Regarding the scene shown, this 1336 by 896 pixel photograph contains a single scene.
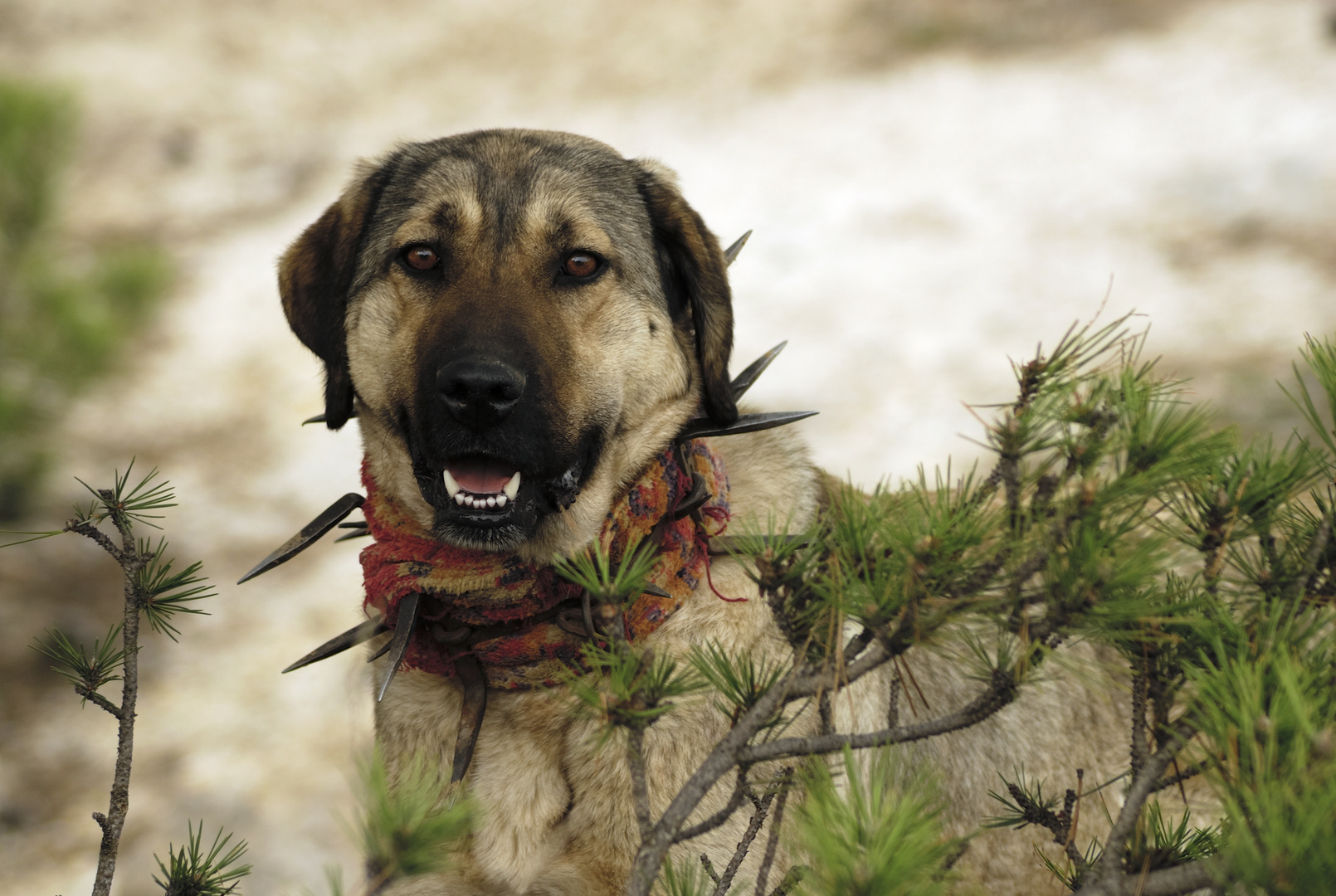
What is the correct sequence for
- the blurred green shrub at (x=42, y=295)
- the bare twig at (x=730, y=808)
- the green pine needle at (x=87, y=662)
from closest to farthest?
the bare twig at (x=730, y=808), the green pine needle at (x=87, y=662), the blurred green shrub at (x=42, y=295)

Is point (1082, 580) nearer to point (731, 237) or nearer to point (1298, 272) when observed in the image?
point (1298, 272)

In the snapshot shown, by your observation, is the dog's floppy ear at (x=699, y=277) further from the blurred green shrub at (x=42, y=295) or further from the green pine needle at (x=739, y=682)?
the blurred green shrub at (x=42, y=295)

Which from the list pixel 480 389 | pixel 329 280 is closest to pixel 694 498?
pixel 480 389

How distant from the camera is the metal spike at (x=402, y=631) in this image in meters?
2.36

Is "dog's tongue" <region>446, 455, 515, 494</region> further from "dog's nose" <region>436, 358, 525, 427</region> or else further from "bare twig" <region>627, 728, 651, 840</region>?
"bare twig" <region>627, 728, 651, 840</region>

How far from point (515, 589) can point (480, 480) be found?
314 mm

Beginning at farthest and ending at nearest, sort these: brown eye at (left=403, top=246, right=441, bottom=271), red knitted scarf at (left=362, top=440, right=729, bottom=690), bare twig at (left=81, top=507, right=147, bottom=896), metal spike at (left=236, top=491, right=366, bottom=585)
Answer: brown eye at (left=403, top=246, right=441, bottom=271) → red knitted scarf at (left=362, top=440, right=729, bottom=690) → metal spike at (left=236, top=491, right=366, bottom=585) → bare twig at (left=81, top=507, right=147, bottom=896)

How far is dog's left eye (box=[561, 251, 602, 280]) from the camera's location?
3043 mm

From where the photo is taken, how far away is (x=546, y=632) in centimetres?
265

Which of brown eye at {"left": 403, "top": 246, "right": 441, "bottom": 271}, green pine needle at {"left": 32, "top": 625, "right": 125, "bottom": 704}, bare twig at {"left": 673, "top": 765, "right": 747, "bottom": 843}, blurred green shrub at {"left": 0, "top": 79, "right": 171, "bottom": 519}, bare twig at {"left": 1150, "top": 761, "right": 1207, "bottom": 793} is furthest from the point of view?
blurred green shrub at {"left": 0, "top": 79, "right": 171, "bottom": 519}

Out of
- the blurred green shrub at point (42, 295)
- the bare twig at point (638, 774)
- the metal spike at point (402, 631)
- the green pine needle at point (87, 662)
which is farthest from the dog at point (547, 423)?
the blurred green shrub at point (42, 295)

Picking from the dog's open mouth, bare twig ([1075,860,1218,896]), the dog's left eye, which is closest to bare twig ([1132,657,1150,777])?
bare twig ([1075,860,1218,896])

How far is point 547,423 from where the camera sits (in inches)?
103

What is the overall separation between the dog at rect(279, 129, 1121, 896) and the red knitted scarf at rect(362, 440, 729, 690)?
2.4 inches
